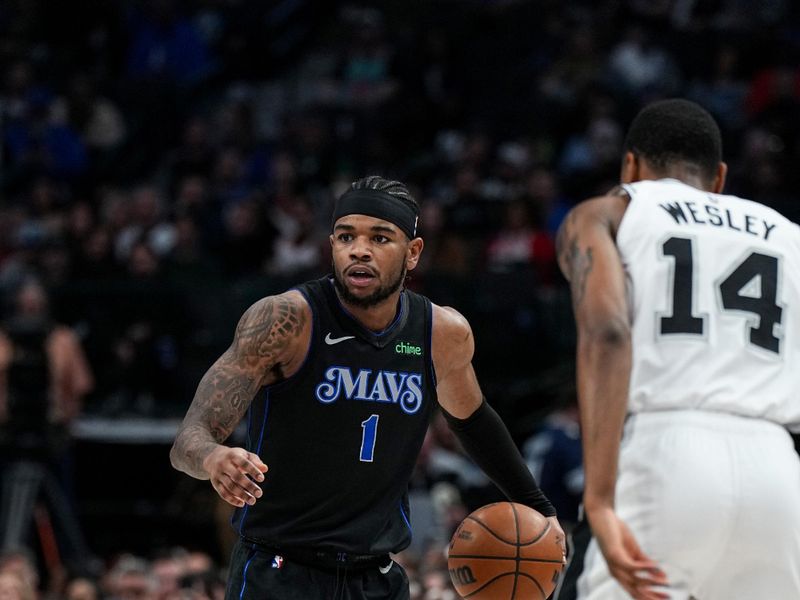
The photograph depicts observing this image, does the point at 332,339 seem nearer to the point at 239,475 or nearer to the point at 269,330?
the point at 269,330

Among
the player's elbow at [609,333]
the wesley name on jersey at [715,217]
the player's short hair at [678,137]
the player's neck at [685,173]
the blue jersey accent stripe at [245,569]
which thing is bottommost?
the blue jersey accent stripe at [245,569]

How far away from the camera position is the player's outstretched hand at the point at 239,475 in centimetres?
454

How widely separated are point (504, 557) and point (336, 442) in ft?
2.86

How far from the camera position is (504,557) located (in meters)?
5.70

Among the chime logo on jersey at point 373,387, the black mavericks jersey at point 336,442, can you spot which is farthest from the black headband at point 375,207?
the chime logo on jersey at point 373,387

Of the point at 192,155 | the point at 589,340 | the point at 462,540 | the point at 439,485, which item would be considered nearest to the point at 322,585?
the point at 462,540

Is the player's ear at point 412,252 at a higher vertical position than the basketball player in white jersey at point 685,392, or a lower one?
higher

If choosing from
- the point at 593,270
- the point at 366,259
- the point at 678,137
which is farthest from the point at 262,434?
the point at 678,137

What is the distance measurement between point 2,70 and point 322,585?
1515 centimetres

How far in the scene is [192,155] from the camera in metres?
17.1

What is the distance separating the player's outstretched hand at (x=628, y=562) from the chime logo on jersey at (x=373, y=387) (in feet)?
5.06

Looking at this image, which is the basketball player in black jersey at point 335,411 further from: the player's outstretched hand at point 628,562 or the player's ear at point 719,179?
the player's outstretched hand at point 628,562

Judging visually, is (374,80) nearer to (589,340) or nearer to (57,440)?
(57,440)

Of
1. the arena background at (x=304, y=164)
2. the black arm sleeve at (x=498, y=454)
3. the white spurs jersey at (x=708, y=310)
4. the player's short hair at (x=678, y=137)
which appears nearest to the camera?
the white spurs jersey at (x=708, y=310)
